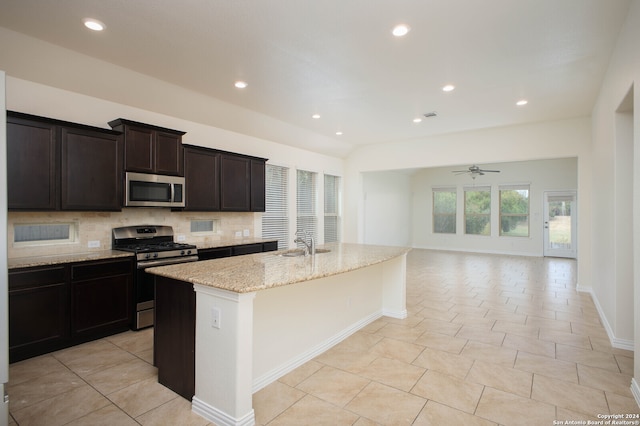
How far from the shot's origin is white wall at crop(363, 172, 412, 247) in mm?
9180

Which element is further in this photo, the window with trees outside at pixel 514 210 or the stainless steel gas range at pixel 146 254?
the window with trees outside at pixel 514 210

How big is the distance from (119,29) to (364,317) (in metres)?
3.77

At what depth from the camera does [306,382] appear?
2.65 metres

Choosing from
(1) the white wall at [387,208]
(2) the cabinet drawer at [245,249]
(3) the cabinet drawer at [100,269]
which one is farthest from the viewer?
(1) the white wall at [387,208]

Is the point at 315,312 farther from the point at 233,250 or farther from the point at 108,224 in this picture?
the point at 108,224

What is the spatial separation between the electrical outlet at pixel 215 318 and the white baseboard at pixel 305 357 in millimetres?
709

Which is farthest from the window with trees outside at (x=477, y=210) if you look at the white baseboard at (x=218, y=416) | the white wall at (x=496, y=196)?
the white baseboard at (x=218, y=416)

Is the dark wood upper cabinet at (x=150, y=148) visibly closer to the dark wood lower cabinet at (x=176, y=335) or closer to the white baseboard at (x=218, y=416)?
the dark wood lower cabinet at (x=176, y=335)

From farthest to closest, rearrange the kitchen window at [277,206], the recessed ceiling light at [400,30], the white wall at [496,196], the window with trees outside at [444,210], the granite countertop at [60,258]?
the window with trees outside at [444,210] < the white wall at [496,196] < the kitchen window at [277,206] < the granite countertop at [60,258] < the recessed ceiling light at [400,30]

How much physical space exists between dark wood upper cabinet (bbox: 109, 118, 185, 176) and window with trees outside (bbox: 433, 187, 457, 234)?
9.66m

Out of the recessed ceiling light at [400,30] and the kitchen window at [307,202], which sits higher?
the recessed ceiling light at [400,30]

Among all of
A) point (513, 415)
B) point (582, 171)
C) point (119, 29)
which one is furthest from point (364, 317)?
point (582, 171)

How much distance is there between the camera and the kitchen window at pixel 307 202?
726 centimetres

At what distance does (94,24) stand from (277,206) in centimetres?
426
